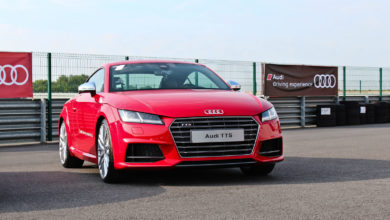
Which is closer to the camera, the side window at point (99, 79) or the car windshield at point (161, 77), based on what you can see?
the car windshield at point (161, 77)

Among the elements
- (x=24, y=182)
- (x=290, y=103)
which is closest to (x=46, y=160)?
(x=24, y=182)

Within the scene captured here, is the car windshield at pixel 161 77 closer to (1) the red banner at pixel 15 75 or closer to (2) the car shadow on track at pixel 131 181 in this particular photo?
(2) the car shadow on track at pixel 131 181

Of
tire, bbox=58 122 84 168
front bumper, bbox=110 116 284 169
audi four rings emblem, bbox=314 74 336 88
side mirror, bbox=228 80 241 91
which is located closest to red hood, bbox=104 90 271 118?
front bumper, bbox=110 116 284 169

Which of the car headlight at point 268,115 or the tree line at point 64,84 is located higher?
the tree line at point 64,84

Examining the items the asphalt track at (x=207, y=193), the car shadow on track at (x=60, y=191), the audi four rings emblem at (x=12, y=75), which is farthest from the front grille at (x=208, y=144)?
the audi four rings emblem at (x=12, y=75)

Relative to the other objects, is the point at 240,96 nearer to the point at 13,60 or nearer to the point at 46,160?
the point at 46,160

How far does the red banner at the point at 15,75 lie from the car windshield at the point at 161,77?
7529 mm

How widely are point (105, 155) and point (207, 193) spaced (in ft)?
5.10

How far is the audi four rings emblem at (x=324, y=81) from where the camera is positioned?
21.2 m

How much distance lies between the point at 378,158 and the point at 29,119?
9.39 m

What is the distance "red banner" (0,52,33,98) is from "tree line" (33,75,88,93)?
424 mm

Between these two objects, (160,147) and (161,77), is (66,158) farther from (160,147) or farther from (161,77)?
(160,147)

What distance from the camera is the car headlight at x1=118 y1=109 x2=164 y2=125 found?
6250 mm

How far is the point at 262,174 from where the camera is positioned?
7.20 m
